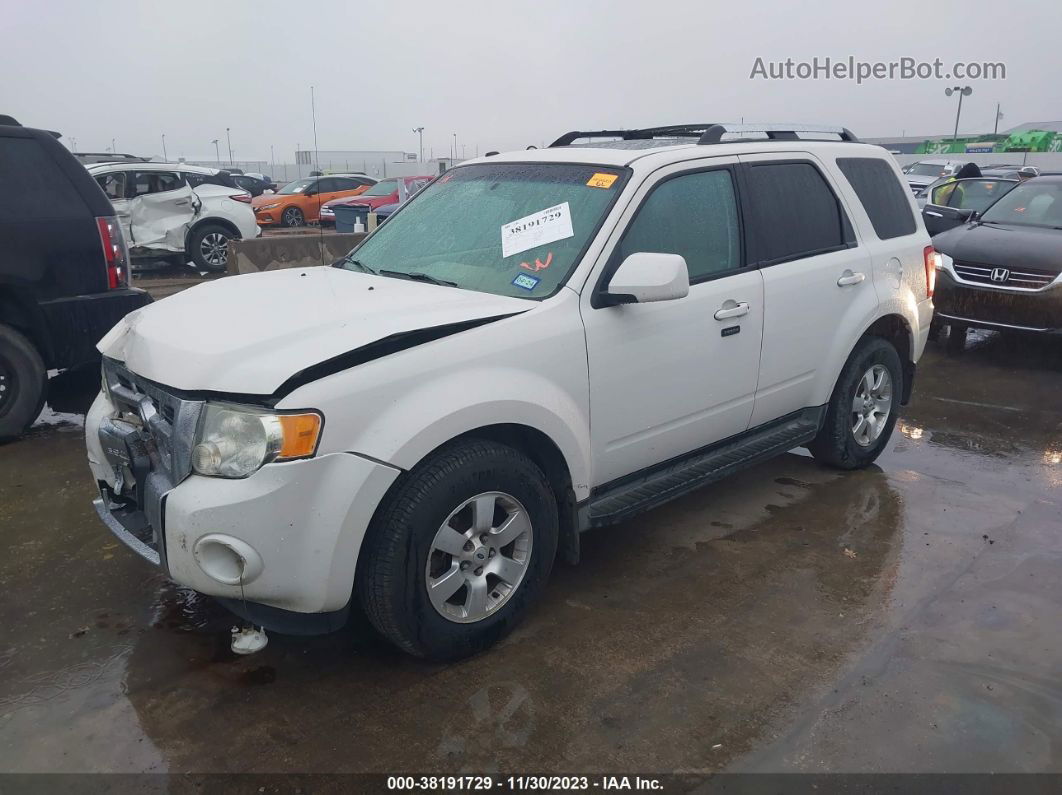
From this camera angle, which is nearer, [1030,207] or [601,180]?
[601,180]

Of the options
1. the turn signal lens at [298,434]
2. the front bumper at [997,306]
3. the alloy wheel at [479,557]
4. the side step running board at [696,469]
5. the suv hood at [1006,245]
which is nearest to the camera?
the turn signal lens at [298,434]

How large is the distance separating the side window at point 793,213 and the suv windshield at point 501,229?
0.89m

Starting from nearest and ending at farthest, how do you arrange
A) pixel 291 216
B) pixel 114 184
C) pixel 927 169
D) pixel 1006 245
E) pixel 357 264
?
pixel 357 264 < pixel 1006 245 < pixel 114 184 < pixel 291 216 < pixel 927 169

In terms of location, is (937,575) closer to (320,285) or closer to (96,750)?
(320,285)

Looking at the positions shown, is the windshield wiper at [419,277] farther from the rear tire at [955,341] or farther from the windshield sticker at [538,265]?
the rear tire at [955,341]

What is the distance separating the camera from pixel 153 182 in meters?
12.8

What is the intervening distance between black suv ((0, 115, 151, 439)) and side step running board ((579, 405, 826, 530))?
12.3 ft

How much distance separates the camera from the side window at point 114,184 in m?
12.4

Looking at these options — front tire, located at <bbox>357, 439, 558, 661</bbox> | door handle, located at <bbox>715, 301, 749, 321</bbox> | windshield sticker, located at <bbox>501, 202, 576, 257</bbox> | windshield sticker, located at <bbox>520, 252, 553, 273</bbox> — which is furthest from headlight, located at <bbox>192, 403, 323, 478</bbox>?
door handle, located at <bbox>715, 301, 749, 321</bbox>

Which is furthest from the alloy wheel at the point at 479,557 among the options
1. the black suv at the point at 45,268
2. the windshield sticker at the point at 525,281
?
the black suv at the point at 45,268

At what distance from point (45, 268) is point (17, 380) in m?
0.74

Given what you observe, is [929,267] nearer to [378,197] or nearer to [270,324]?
[270,324]

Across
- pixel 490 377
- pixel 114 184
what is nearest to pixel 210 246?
pixel 114 184

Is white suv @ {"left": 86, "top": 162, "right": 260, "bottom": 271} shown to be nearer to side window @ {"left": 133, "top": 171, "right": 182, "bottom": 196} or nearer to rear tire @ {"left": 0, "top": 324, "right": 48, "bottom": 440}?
side window @ {"left": 133, "top": 171, "right": 182, "bottom": 196}
